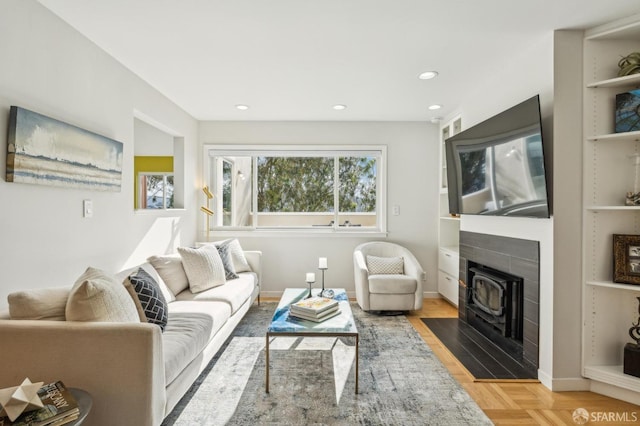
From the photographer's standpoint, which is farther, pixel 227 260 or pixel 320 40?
pixel 227 260

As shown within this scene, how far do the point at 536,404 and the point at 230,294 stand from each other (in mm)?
2469

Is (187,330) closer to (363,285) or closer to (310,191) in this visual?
(363,285)

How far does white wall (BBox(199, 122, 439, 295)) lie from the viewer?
15.1 feet

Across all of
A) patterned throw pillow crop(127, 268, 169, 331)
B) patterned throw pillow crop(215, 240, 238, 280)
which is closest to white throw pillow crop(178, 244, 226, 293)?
patterned throw pillow crop(215, 240, 238, 280)

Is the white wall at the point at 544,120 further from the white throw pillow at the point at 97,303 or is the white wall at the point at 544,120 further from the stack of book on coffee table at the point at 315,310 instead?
the white throw pillow at the point at 97,303

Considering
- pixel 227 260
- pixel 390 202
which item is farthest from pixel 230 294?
pixel 390 202

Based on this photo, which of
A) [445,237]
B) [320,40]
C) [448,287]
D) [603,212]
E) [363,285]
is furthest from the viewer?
[445,237]

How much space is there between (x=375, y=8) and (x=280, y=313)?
225 centimetres

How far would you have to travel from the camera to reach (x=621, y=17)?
2.10 meters

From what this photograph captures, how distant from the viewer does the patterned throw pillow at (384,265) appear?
412 centimetres

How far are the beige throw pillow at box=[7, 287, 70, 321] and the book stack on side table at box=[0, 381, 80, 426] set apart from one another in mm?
392

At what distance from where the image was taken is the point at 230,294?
3.05 m

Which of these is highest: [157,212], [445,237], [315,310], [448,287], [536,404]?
[157,212]

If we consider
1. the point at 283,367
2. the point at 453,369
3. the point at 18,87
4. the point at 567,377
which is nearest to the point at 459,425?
the point at 453,369
